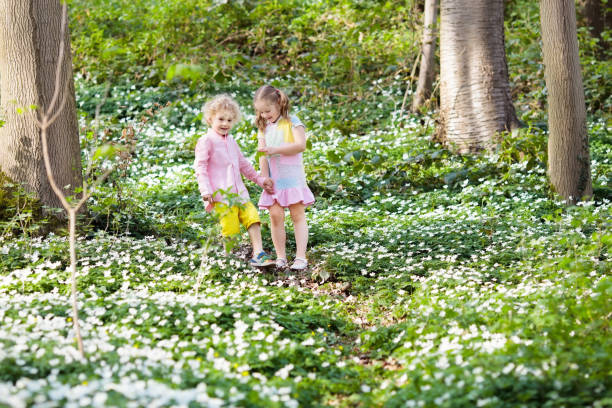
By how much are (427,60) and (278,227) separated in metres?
6.26

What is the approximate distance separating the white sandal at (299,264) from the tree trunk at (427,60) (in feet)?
20.0

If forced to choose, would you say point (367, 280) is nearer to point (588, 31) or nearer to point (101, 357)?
point (101, 357)

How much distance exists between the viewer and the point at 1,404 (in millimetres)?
2572

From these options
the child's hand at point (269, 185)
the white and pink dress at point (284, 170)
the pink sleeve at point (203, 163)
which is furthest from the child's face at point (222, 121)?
the child's hand at point (269, 185)

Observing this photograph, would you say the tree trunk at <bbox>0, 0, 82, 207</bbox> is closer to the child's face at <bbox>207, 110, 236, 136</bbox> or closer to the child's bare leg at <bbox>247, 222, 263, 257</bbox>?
the child's face at <bbox>207, 110, 236, 136</bbox>

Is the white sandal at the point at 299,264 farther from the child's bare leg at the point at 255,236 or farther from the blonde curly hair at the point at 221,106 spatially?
the blonde curly hair at the point at 221,106

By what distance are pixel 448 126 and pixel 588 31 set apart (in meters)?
5.57

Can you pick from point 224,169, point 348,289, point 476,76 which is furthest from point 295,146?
point 476,76

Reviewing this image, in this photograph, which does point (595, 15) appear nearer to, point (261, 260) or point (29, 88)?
point (261, 260)

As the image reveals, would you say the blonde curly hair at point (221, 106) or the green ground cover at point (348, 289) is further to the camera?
the blonde curly hair at point (221, 106)

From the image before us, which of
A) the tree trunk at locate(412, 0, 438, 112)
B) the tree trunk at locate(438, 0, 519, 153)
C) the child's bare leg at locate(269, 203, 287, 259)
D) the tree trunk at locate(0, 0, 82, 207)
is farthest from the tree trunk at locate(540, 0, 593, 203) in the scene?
the tree trunk at locate(0, 0, 82, 207)

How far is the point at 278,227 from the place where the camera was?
19.4 ft

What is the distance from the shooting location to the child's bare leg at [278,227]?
5879mm

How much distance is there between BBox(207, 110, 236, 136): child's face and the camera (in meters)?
5.68
